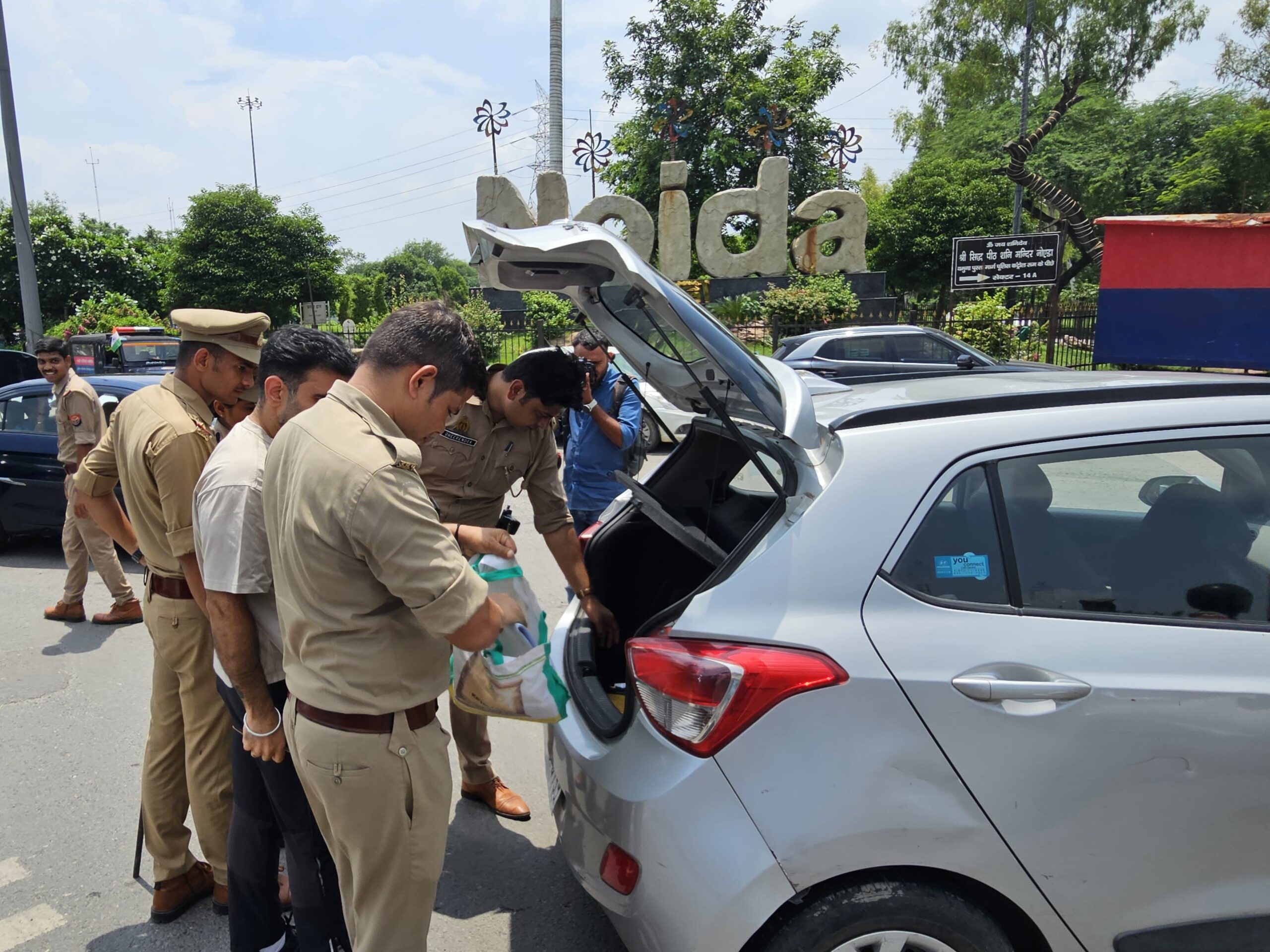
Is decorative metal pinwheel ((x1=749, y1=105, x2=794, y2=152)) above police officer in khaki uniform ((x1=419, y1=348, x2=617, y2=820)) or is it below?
above

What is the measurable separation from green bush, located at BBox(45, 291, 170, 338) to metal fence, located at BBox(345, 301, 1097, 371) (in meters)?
8.01

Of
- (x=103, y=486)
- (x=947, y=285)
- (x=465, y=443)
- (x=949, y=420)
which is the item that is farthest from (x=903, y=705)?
(x=947, y=285)

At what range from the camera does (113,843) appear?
10.3 feet

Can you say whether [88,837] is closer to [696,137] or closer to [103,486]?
[103,486]

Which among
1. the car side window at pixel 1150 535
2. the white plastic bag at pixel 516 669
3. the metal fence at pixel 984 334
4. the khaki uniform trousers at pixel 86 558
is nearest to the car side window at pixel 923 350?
the metal fence at pixel 984 334

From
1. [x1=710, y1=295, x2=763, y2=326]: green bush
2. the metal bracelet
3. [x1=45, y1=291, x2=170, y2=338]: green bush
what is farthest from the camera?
[x1=45, y1=291, x2=170, y2=338]: green bush

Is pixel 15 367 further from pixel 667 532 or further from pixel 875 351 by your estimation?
pixel 667 532

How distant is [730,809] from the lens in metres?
1.70

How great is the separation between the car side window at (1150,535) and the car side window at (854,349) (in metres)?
9.14

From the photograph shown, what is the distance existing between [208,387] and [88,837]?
6.03ft

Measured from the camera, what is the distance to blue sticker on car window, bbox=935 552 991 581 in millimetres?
1826

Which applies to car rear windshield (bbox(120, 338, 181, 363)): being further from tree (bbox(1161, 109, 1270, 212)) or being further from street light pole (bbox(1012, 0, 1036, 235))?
tree (bbox(1161, 109, 1270, 212))

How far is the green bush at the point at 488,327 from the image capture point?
58.9 feet

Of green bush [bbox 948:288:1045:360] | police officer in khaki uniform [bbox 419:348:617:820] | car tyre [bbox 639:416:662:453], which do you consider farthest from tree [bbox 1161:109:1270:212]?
police officer in khaki uniform [bbox 419:348:617:820]
